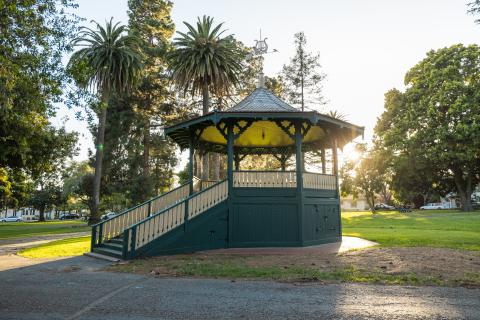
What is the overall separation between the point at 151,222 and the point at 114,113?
29.6 m

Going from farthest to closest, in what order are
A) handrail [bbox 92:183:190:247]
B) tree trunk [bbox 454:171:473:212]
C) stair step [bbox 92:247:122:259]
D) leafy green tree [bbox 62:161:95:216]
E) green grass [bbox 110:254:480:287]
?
leafy green tree [bbox 62:161:95:216], tree trunk [bbox 454:171:473:212], handrail [bbox 92:183:190:247], stair step [bbox 92:247:122:259], green grass [bbox 110:254:480:287]

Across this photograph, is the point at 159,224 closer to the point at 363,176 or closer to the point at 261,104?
the point at 261,104

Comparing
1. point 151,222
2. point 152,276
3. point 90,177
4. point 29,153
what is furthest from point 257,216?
point 90,177

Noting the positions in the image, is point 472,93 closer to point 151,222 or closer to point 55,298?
point 151,222

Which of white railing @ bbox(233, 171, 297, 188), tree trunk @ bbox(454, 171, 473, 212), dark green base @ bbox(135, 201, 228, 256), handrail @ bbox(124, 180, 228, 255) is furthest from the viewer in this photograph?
tree trunk @ bbox(454, 171, 473, 212)

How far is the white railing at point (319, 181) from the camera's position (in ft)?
46.6

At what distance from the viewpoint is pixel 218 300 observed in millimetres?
6051

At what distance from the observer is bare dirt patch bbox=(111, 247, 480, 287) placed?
25.6 ft

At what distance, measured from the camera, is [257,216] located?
44.5ft

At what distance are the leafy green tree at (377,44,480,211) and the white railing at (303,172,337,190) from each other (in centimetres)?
2901

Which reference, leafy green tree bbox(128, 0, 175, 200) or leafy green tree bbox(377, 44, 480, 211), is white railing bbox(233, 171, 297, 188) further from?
leafy green tree bbox(377, 44, 480, 211)

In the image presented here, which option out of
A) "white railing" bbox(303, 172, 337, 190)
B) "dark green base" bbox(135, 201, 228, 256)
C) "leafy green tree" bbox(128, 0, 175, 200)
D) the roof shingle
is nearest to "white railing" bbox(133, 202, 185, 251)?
"dark green base" bbox(135, 201, 228, 256)

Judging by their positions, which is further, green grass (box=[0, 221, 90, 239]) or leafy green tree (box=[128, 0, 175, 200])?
leafy green tree (box=[128, 0, 175, 200])

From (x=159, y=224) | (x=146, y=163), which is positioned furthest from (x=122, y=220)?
(x=146, y=163)
